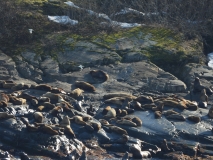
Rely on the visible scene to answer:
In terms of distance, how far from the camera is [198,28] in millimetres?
21375

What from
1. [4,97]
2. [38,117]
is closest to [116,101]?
[38,117]

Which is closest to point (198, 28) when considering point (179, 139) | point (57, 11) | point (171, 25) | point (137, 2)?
point (171, 25)

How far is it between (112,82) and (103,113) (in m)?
2.67

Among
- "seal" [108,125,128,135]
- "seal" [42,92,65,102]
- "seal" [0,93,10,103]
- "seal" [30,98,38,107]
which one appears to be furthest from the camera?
"seal" [42,92,65,102]

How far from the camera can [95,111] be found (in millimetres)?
15062

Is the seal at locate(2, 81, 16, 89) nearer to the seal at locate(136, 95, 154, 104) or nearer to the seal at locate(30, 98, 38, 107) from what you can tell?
the seal at locate(30, 98, 38, 107)

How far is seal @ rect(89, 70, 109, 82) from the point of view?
56.9ft

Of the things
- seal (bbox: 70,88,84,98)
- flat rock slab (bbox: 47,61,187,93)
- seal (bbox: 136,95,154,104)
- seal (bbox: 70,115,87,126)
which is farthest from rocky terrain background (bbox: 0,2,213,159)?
seal (bbox: 136,95,154,104)

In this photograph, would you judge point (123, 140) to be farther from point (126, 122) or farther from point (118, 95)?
point (118, 95)

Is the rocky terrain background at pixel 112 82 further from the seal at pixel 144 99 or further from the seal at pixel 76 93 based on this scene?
the seal at pixel 144 99

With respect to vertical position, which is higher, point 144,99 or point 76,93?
point 144,99

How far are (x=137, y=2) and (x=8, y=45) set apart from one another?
648cm

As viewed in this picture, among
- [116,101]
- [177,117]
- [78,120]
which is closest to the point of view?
[78,120]

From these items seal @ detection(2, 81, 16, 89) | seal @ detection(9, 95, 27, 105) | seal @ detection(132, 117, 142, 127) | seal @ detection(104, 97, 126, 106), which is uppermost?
seal @ detection(132, 117, 142, 127)
